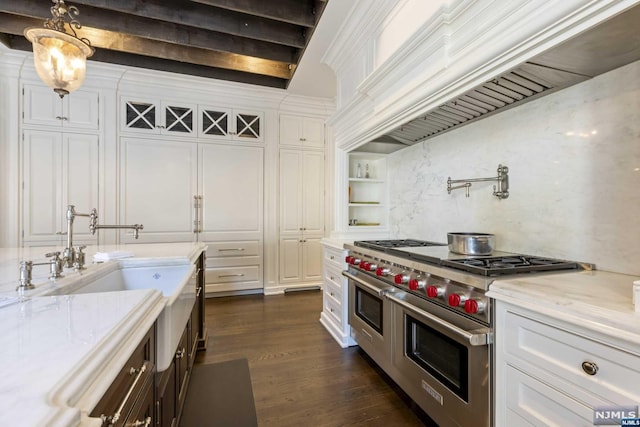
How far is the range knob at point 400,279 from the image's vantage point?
177 centimetres

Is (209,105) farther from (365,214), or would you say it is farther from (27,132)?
(365,214)

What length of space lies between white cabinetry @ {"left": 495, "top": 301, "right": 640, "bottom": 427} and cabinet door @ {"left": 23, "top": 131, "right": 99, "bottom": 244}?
440 centimetres

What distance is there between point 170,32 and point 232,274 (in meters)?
3.01

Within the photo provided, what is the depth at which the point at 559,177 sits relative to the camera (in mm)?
1539

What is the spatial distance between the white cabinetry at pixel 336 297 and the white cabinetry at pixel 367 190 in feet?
1.51

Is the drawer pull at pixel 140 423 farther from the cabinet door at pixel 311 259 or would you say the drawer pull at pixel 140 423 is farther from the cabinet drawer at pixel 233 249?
the cabinet door at pixel 311 259

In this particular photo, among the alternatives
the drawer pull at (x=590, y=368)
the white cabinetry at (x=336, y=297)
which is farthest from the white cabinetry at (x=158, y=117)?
the drawer pull at (x=590, y=368)

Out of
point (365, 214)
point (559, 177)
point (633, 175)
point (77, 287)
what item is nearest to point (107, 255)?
point (77, 287)

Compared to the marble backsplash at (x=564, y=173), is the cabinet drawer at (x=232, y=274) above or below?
below

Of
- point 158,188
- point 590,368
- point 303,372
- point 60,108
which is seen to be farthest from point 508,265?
point 60,108

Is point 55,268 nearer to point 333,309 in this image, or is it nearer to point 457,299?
point 457,299

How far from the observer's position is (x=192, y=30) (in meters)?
3.20

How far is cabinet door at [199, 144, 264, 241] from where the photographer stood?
4.11 m

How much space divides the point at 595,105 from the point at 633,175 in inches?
14.7
